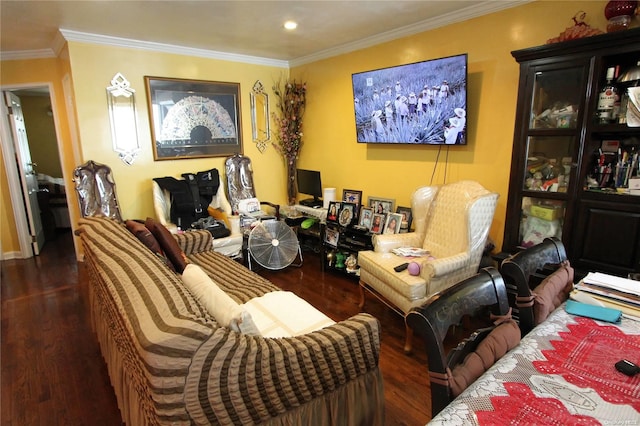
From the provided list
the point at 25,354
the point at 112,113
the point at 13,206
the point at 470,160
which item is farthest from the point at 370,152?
the point at 13,206

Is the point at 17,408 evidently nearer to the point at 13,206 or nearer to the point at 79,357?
the point at 79,357

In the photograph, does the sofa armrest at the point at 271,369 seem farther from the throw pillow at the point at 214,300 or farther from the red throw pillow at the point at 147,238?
the red throw pillow at the point at 147,238

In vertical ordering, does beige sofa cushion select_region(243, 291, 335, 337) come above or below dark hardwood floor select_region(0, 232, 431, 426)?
above

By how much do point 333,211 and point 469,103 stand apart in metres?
1.69

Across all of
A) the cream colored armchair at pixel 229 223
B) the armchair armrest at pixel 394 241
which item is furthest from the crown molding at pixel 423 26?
the cream colored armchair at pixel 229 223

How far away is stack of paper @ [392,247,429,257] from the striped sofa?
4.51ft

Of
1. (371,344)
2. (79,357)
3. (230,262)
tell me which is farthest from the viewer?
(230,262)

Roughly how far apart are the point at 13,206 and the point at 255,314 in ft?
13.8

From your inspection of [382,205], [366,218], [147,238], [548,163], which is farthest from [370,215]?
[147,238]

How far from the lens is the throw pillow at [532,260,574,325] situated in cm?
130

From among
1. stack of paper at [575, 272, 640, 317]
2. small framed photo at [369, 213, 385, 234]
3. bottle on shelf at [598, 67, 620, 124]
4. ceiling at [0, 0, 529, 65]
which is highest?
ceiling at [0, 0, 529, 65]

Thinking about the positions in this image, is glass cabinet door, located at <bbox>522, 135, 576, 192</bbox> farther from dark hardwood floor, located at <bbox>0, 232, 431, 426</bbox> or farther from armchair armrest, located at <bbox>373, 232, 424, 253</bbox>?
dark hardwood floor, located at <bbox>0, 232, 431, 426</bbox>

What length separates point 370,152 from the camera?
391 cm

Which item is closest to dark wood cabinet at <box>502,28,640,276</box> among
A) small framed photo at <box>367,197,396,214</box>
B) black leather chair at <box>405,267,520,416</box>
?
small framed photo at <box>367,197,396,214</box>
